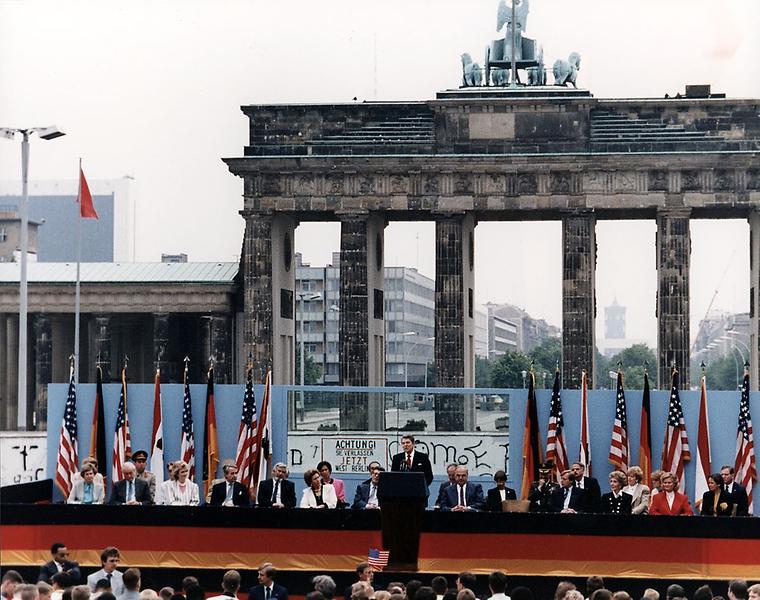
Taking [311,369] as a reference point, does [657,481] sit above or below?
below

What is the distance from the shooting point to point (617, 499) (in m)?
A: 25.2

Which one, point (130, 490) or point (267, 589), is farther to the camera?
point (130, 490)

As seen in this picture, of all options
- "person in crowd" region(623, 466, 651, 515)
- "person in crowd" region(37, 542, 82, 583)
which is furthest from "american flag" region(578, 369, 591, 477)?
"person in crowd" region(37, 542, 82, 583)

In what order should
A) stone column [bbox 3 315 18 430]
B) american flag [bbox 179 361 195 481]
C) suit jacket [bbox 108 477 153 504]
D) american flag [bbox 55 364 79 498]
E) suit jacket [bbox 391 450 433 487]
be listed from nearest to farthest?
suit jacket [bbox 108 477 153 504] → suit jacket [bbox 391 450 433 487] → american flag [bbox 55 364 79 498] → american flag [bbox 179 361 195 481] → stone column [bbox 3 315 18 430]

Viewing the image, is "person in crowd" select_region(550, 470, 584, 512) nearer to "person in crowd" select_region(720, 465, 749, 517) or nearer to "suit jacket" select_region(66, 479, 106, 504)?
"person in crowd" select_region(720, 465, 749, 517)

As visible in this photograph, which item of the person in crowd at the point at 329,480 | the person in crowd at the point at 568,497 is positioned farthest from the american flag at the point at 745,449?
the person in crowd at the point at 329,480

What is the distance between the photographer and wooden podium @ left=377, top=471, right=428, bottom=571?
23.2 meters

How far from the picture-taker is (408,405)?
4131 centimetres

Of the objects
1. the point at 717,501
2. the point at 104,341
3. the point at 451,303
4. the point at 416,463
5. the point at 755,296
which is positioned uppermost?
the point at 755,296

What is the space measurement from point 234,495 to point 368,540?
2828 millimetres

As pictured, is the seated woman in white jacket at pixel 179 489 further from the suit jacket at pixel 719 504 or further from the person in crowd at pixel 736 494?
the person in crowd at pixel 736 494

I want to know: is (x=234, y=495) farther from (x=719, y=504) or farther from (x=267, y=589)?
(x=719, y=504)

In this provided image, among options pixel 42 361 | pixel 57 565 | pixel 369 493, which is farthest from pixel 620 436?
pixel 42 361

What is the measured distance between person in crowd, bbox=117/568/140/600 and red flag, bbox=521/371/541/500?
42.8 feet
